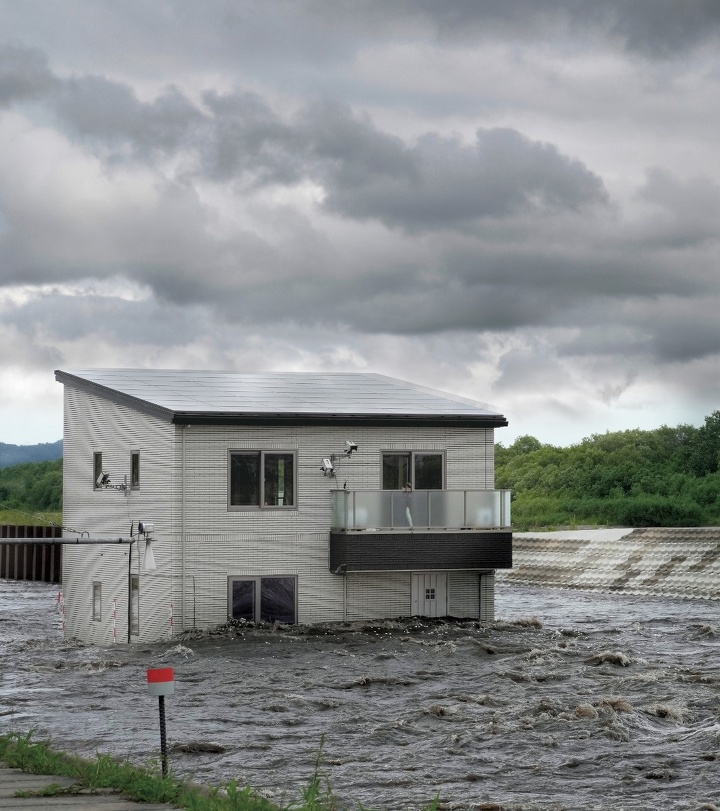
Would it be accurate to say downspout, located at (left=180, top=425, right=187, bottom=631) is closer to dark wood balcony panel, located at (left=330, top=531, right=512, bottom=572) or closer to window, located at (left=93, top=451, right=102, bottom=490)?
dark wood balcony panel, located at (left=330, top=531, right=512, bottom=572)

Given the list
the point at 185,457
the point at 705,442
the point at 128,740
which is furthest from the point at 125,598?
the point at 705,442

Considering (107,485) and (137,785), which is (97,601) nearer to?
(107,485)

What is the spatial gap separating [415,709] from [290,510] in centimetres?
1165

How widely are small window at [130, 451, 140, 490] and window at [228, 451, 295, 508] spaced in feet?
10.2

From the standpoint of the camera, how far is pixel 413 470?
3762 centimetres

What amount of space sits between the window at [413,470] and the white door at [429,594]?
2.53 metres

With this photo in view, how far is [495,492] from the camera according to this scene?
36938mm

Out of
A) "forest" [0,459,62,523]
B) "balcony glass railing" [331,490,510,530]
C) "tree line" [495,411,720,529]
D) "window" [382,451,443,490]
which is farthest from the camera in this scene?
"forest" [0,459,62,523]

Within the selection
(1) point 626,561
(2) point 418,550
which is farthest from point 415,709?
(1) point 626,561

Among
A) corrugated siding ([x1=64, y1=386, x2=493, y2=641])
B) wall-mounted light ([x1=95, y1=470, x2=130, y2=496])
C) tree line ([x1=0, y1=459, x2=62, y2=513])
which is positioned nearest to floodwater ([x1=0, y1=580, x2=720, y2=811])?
corrugated siding ([x1=64, y1=386, x2=493, y2=641])

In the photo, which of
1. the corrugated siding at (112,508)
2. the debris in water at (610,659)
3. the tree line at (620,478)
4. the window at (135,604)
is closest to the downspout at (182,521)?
the corrugated siding at (112,508)

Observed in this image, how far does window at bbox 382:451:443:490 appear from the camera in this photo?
3747cm

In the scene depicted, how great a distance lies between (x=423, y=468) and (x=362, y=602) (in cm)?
423

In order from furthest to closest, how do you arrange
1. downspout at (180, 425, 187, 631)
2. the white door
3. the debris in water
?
the white door → downspout at (180, 425, 187, 631) → the debris in water
